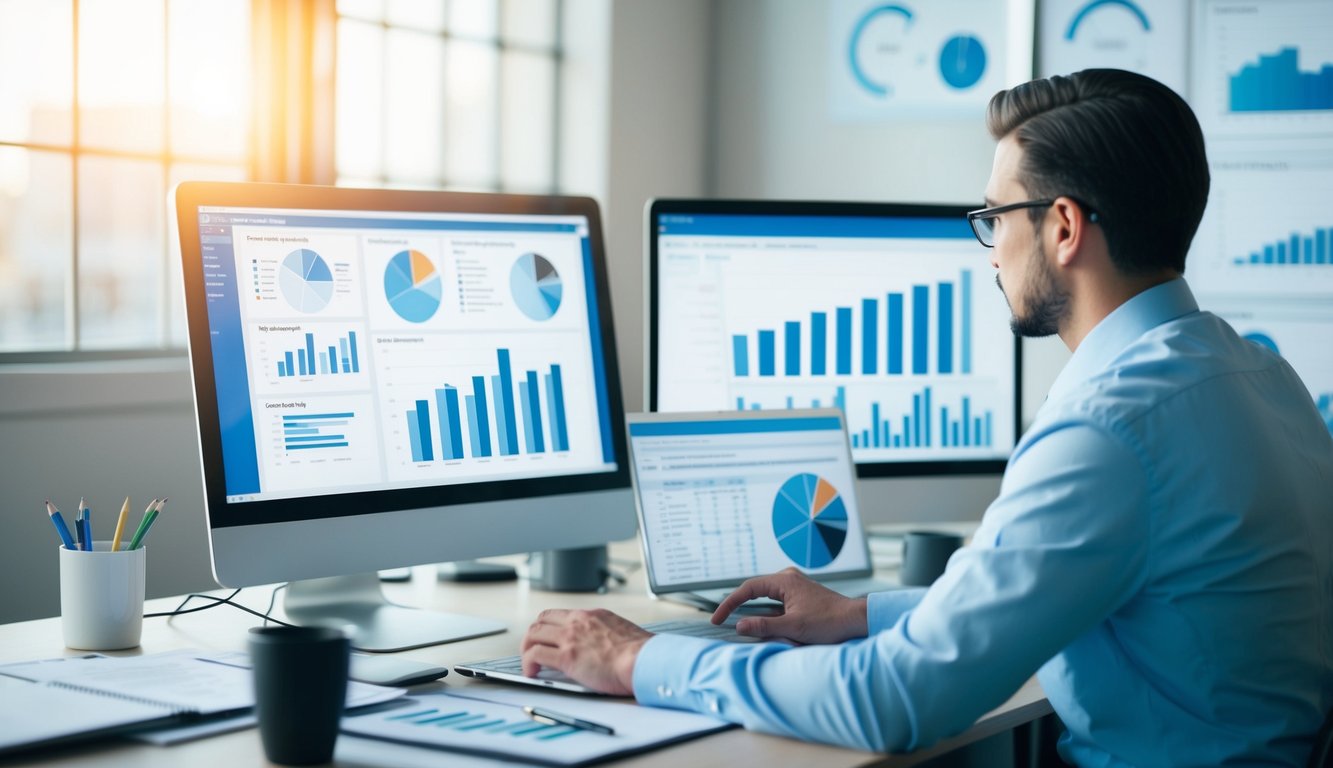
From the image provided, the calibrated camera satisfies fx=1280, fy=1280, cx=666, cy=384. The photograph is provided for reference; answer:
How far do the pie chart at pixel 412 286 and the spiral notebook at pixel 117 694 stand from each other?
0.43m

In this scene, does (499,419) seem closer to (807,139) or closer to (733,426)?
(733,426)

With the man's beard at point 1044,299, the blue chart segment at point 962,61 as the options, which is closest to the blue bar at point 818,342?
the man's beard at point 1044,299

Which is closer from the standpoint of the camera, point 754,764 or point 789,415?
point 754,764

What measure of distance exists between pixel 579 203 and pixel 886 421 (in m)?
0.64

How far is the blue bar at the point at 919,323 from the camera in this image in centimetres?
201

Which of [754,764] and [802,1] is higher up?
[802,1]

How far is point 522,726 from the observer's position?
3.54 feet

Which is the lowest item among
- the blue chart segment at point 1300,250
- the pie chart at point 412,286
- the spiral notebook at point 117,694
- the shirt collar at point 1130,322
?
the spiral notebook at point 117,694

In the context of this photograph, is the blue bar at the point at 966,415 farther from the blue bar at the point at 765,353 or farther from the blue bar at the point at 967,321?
the blue bar at the point at 765,353

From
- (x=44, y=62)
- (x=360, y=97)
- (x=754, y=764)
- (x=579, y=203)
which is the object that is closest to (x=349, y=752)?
(x=754, y=764)

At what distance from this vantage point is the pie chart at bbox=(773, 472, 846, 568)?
1732mm

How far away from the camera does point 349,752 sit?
1.02 meters

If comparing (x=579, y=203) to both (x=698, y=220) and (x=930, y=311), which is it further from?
(x=930, y=311)

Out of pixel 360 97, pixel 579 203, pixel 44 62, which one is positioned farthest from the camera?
pixel 360 97
